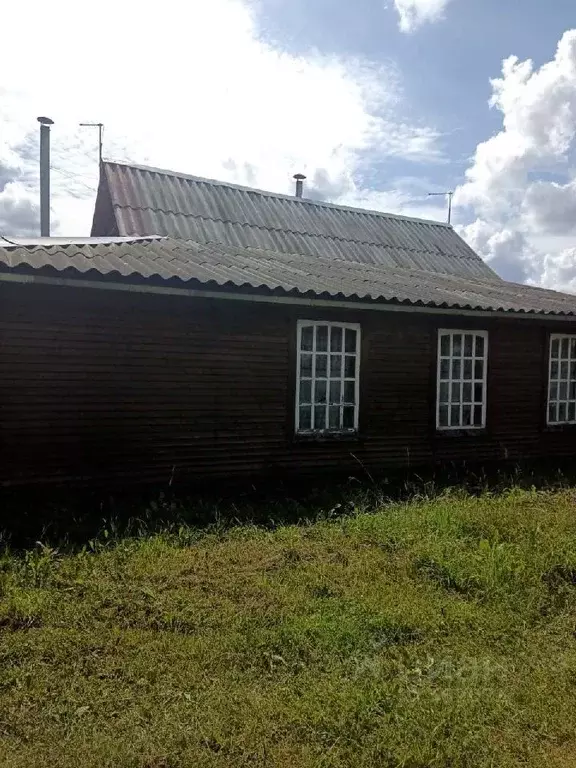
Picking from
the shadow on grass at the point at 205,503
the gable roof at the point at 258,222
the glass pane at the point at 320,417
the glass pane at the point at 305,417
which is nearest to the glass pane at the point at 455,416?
the shadow on grass at the point at 205,503

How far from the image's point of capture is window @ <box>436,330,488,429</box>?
9344 millimetres

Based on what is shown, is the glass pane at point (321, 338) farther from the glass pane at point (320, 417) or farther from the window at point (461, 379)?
the window at point (461, 379)

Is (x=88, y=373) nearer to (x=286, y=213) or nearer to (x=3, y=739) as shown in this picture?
(x=3, y=739)

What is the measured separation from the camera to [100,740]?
115 inches

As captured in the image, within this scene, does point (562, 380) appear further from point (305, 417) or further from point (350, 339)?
point (305, 417)

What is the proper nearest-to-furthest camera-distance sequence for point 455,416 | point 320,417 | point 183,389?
point 183,389 → point 320,417 → point 455,416

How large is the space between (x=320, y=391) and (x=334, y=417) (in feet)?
1.42

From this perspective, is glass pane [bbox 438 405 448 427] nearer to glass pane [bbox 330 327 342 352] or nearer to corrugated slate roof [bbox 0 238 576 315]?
corrugated slate roof [bbox 0 238 576 315]

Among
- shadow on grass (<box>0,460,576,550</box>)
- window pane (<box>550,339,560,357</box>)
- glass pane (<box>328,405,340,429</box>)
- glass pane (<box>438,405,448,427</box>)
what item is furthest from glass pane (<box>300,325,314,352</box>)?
window pane (<box>550,339,560,357</box>)

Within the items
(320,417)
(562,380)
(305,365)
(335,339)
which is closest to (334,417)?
(320,417)

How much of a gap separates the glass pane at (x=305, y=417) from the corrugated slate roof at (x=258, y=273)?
157 cm

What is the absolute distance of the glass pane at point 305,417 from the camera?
832cm

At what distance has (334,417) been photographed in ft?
28.1

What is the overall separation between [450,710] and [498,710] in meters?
0.26
